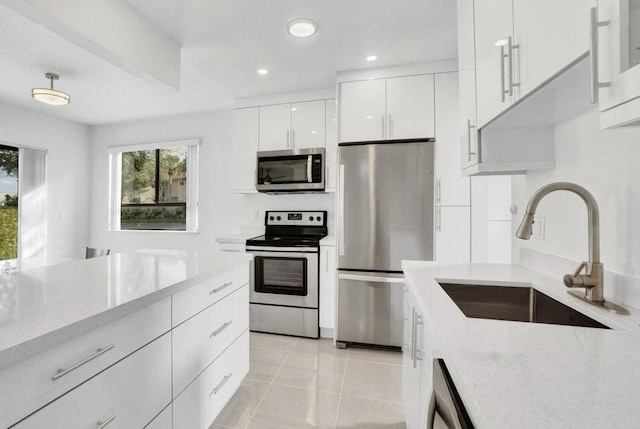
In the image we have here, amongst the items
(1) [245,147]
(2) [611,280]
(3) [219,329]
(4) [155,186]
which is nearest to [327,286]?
(3) [219,329]

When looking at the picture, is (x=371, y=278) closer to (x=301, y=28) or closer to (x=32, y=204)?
(x=301, y=28)

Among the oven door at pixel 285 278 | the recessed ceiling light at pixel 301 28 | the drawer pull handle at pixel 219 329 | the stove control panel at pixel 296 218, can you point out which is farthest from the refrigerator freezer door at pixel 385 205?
the drawer pull handle at pixel 219 329

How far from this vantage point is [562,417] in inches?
16.8

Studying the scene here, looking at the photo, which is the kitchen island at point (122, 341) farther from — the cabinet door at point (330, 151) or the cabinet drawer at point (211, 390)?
the cabinet door at point (330, 151)

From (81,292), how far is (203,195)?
9.97 feet

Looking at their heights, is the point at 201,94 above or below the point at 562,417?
above

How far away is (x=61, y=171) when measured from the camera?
411cm

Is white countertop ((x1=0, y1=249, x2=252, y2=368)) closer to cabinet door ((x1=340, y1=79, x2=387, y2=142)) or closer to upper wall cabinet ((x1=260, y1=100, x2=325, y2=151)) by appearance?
cabinet door ((x1=340, y1=79, x2=387, y2=142))

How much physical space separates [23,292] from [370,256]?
2.13m

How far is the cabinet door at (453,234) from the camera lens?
2449mm

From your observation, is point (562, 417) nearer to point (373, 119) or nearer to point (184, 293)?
point (184, 293)

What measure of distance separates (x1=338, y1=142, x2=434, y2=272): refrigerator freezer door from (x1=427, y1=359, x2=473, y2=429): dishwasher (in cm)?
177

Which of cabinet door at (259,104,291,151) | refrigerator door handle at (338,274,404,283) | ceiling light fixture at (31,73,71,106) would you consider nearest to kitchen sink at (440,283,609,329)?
refrigerator door handle at (338,274,404,283)

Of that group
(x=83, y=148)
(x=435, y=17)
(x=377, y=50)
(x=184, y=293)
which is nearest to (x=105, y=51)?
(x=184, y=293)
